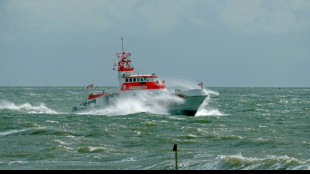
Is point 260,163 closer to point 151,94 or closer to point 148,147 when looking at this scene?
point 148,147

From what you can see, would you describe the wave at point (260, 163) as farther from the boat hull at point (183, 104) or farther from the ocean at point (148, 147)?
the boat hull at point (183, 104)

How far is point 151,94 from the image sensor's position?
42094 mm

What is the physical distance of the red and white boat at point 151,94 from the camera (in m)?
40.6

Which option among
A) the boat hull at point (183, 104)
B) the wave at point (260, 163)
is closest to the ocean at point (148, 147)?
the wave at point (260, 163)

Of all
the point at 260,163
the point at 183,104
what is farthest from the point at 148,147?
the point at 183,104

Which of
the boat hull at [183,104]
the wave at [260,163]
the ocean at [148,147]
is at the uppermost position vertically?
the boat hull at [183,104]

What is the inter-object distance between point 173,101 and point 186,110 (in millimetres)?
1418

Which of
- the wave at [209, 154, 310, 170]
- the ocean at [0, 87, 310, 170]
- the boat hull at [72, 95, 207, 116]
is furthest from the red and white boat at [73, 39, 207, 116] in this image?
the wave at [209, 154, 310, 170]

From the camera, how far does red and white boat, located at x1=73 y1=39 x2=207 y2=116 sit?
40.6 metres

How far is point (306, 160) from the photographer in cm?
1688

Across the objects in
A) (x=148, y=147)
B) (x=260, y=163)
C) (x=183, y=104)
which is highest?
(x=183, y=104)

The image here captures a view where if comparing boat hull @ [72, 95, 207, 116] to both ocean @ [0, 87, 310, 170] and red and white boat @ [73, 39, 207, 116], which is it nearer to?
red and white boat @ [73, 39, 207, 116]
